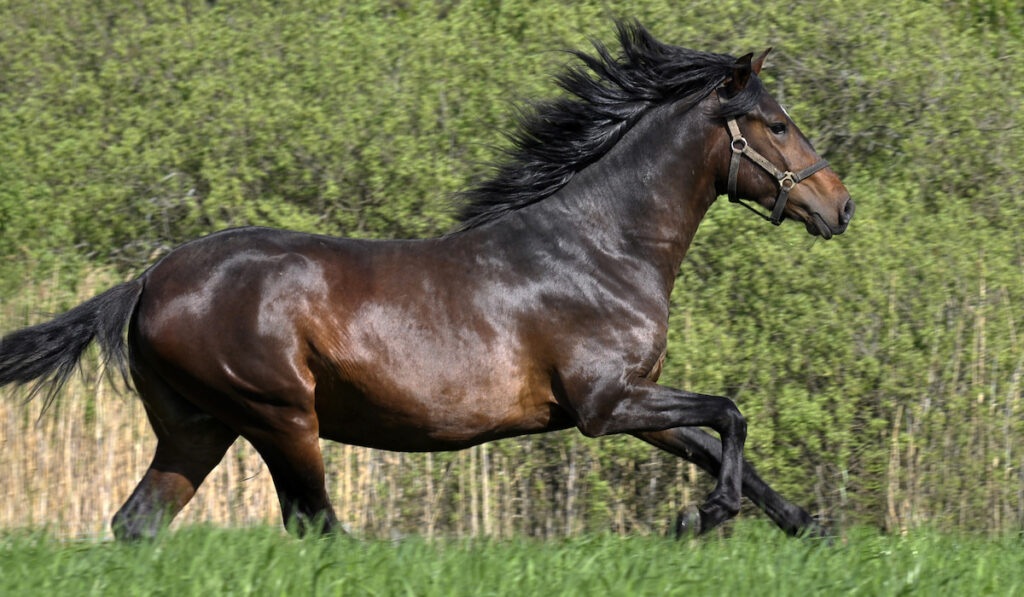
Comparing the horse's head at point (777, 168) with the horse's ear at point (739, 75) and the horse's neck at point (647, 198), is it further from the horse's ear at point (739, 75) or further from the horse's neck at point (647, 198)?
the horse's neck at point (647, 198)

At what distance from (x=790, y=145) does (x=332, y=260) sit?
2123 mm

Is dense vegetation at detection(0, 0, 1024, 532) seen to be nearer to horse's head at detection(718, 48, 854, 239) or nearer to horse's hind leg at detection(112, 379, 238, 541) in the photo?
horse's head at detection(718, 48, 854, 239)

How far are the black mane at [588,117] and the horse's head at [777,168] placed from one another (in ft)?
0.37

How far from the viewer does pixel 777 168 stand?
17.2 ft

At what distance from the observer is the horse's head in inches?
206

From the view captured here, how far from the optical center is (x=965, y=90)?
10.2m

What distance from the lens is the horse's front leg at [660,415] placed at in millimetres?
4887

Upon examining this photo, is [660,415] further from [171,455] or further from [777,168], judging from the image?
[171,455]

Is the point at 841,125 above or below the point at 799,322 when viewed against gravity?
above

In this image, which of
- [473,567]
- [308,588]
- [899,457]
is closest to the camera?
[308,588]

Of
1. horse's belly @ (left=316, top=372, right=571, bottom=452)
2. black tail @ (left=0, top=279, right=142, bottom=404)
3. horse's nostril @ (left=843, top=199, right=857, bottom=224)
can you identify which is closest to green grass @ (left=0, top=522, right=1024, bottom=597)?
horse's belly @ (left=316, top=372, right=571, bottom=452)

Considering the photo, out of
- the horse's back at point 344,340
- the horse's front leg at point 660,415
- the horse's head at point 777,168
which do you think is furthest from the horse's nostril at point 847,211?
the horse's back at point 344,340

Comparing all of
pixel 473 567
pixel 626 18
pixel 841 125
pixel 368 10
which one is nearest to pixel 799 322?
pixel 841 125

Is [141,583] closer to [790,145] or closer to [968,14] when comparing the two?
[790,145]
